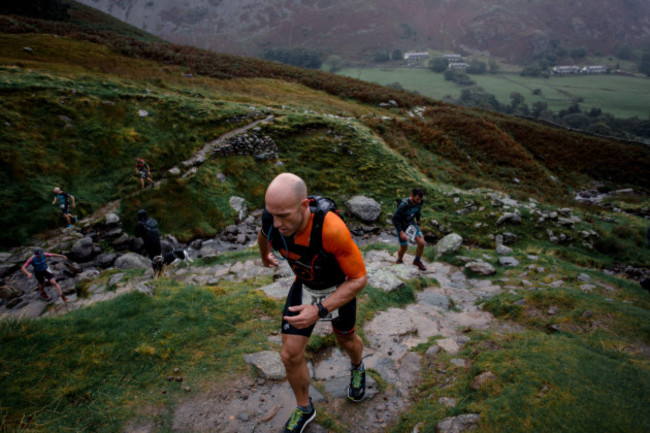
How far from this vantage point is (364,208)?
15188 mm

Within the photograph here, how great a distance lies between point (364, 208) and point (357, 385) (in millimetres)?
11479

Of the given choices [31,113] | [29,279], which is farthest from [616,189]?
[31,113]

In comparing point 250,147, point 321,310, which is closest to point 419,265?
point 321,310

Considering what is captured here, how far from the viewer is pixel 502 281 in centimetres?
854

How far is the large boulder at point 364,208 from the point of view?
15039 millimetres

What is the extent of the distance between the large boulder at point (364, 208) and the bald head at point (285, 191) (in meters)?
12.2

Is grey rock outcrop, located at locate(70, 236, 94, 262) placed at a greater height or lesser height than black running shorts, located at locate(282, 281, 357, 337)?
lesser

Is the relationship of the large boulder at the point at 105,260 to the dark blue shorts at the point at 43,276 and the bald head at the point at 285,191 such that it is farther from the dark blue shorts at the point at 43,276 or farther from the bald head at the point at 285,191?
the bald head at the point at 285,191

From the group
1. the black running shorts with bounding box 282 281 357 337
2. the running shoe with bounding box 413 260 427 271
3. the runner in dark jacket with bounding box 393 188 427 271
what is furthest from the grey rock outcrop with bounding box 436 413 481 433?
the running shoe with bounding box 413 260 427 271

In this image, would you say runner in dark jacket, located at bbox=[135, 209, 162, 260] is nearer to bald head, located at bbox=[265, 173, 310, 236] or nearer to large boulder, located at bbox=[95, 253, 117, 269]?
large boulder, located at bbox=[95, 253, 117, 269]

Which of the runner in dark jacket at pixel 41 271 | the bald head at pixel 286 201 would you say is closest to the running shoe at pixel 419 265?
the bald head at pixel 286 201

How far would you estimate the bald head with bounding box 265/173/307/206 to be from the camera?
2.97 meters

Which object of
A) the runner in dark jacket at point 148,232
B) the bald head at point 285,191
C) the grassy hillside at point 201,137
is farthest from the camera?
the grassy hillside at point 201,137

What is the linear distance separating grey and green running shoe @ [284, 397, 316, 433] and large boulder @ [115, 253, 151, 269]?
9068mm
